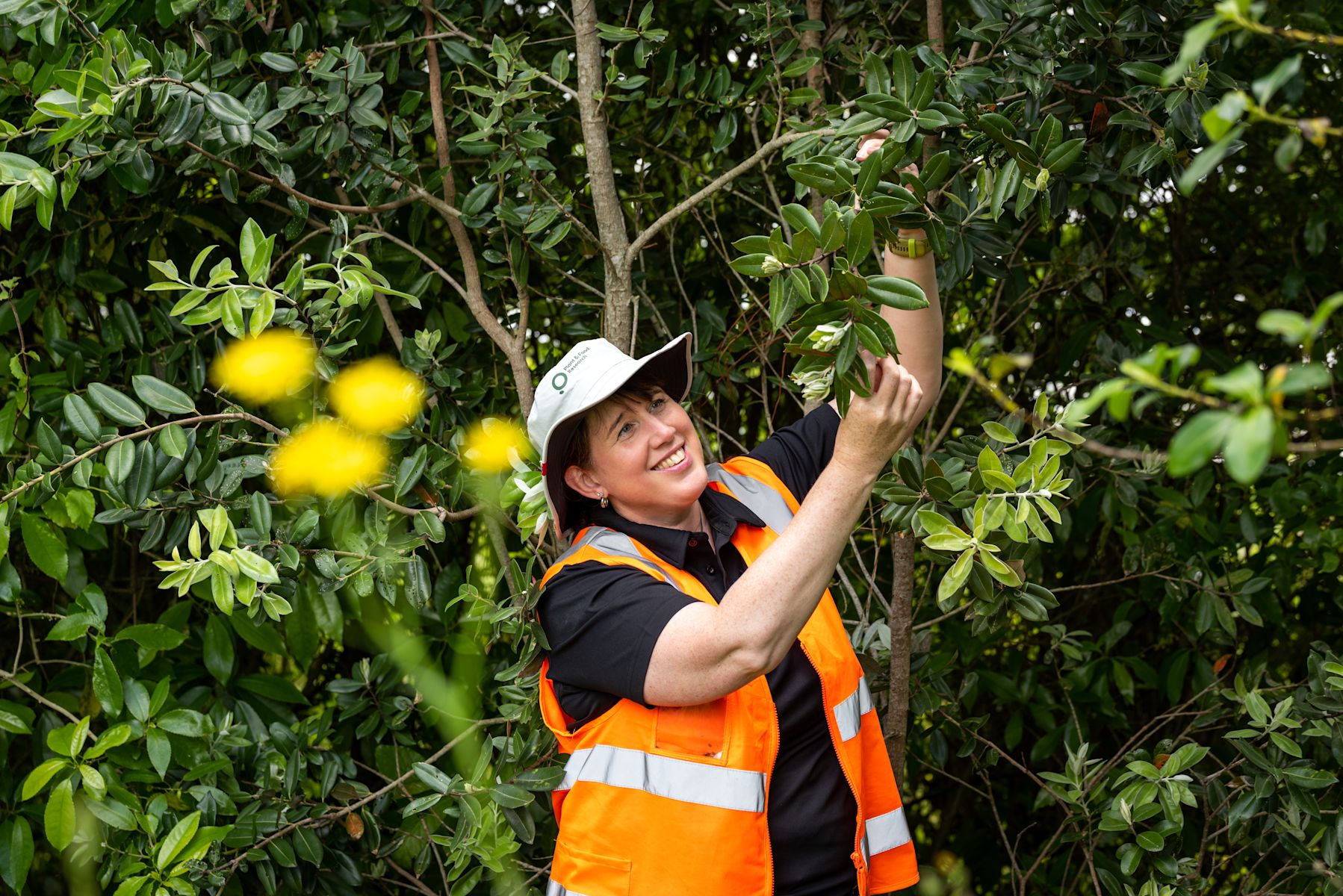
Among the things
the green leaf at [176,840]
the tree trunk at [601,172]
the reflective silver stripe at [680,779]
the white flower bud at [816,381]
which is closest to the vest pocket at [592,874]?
the reflective silver stripe at [680,779]

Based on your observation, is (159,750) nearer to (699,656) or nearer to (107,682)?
(107,682)

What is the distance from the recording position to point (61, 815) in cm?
240

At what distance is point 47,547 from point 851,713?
1721 millimetres

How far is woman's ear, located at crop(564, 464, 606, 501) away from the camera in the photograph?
2.00m

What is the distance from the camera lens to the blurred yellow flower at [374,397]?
229 centimetres

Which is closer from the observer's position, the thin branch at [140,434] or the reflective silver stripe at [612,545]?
the reflective silver stripe at [612,545]

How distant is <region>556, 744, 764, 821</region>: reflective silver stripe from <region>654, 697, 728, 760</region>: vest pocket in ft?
0.06

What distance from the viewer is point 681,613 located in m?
1.64

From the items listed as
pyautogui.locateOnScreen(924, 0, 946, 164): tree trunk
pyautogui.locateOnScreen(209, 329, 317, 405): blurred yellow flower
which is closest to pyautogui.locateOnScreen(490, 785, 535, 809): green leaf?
pyautogui.locateOnScreen(209, 329, 317, 405): blurred yellow flower

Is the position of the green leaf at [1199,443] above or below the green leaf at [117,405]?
above

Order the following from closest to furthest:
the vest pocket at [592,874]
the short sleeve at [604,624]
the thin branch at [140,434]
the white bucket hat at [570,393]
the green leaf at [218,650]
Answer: the short sleeve at [604,624]
the vest pocket at [592,874]
the white bucket hat at [570,393]
the thin branch at [140,434]
the green leaf at [218,650]

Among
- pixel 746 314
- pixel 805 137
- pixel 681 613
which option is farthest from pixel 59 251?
pixel 681 613

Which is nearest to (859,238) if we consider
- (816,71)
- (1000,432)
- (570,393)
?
(1000,432)

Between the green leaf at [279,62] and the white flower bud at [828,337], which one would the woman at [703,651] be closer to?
the white flower bud at [828,337]
